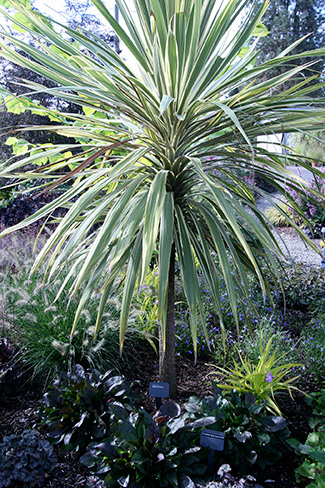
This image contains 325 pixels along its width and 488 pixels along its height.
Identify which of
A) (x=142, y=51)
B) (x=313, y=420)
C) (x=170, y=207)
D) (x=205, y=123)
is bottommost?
(x=313, y=420)

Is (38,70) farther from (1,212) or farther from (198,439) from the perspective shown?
(1,212)

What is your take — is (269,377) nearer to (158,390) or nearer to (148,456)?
(158,390)

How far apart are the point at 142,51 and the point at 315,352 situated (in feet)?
6.94

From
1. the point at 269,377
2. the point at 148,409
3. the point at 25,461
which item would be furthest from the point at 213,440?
the point at 25,461

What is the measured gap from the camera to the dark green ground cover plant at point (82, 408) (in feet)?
6.12

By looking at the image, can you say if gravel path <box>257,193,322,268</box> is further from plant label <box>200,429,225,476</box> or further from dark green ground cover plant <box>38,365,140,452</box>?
plant label <box>200,429,225,476</box>

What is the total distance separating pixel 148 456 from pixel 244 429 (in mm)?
497

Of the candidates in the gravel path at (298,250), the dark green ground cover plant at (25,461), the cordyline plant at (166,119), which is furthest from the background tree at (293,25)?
the dark green ground cover plant at (25,461)

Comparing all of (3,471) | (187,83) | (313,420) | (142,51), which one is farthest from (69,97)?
(313,420)

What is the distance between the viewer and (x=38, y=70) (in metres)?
1.81

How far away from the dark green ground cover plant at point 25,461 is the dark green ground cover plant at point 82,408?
13 centimetres

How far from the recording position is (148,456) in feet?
5.24

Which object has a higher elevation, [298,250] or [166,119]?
[166,119]

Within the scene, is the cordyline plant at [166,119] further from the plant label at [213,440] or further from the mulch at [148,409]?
the mulch at [148,409]
